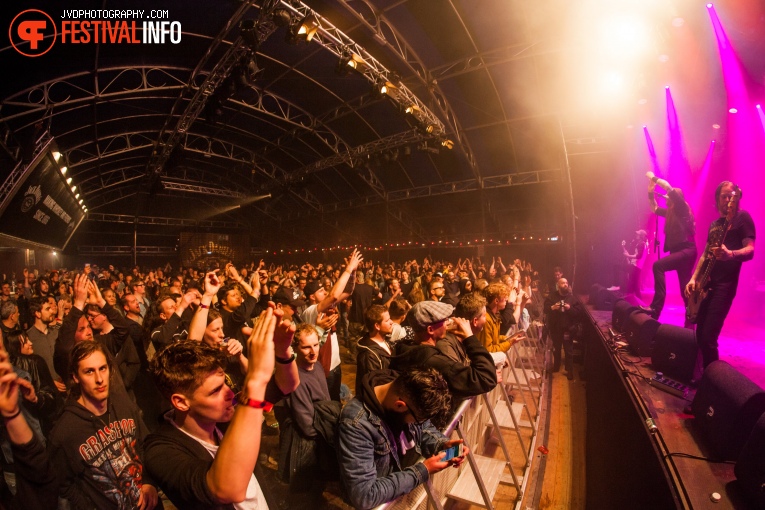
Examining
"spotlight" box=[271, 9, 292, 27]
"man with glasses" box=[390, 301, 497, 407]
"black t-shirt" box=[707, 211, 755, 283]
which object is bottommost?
"man with glasses" box=[390, 301, 497, 407]

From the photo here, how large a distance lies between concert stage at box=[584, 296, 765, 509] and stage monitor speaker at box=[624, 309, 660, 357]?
12cm

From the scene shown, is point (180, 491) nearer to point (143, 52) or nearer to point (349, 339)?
point (349, 339)

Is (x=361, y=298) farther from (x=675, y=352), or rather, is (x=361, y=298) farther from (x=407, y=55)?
(x=407, y=55)

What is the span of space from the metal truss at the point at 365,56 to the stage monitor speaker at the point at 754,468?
832cm

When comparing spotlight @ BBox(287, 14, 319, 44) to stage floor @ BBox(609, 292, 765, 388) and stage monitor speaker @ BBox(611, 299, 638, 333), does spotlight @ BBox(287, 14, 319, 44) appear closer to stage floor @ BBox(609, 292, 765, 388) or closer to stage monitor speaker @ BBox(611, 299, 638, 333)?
stage monitor speaker @ BBox(611, 299, 638, 333)

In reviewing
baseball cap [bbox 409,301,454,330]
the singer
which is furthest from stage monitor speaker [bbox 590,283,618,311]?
baseball cap [bbox 409,301,454,330]

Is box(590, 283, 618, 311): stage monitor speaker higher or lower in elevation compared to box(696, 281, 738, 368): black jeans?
higher

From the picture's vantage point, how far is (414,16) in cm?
808

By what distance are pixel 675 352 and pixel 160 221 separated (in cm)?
2668

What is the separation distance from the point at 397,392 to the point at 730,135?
762 cm

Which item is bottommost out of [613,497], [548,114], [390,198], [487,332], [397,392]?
[613,497]

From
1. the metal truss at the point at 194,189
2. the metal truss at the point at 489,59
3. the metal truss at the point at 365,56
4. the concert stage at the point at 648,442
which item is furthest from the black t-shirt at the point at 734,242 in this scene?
the metal truss at the point at 194,189

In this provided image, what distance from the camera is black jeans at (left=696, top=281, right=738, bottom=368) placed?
2914mm

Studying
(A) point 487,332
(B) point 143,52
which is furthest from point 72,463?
(B) point 143,52
